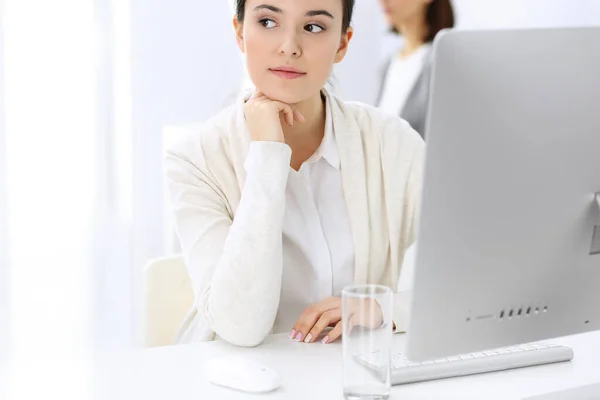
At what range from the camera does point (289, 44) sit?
4.98ft

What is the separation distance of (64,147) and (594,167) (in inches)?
95.5

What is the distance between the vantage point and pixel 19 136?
9.70 ft

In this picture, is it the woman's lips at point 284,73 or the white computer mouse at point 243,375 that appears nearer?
the white computer mouse at point 243,375

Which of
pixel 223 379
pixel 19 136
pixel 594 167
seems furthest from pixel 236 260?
pixel 19 136

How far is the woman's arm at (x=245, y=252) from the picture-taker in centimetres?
136

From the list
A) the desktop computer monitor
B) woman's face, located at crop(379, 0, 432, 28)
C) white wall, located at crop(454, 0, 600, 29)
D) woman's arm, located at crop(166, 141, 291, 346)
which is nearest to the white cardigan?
woman's arm, located at crop(166, 141, 291, 346)

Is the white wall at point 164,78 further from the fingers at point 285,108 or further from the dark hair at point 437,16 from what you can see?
the fingers at point 285,108

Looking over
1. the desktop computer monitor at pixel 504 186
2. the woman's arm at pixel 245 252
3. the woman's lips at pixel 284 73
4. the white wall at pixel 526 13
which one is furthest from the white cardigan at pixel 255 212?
the white wall at pixel 526 13

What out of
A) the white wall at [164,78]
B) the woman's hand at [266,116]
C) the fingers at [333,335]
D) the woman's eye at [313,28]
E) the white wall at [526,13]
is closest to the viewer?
the fingers at [333,335]

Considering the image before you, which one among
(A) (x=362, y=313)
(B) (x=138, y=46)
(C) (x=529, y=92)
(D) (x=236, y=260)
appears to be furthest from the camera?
(B) (x=138, y=46)

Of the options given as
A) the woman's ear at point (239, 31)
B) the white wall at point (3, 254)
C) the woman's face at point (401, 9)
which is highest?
the woman's face at point (401, 9)

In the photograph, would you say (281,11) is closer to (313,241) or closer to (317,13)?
(317,13)

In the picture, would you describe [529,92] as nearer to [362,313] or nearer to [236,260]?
[362,313]

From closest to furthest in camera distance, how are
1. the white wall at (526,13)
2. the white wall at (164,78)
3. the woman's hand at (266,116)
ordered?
the woman's hand at (266,116), the white wall at (526,13), the white wall at (164,78)
